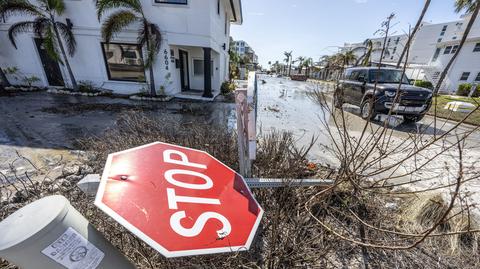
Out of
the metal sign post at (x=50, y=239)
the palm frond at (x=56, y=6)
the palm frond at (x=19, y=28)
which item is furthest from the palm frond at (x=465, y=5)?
the palm frond at (x=19, y=28)

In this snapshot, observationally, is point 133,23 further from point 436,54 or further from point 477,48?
point 436,54

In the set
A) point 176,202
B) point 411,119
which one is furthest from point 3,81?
point 411,119

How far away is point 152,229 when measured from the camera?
78 centimetres

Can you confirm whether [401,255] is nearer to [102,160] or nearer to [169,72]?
[102,160]

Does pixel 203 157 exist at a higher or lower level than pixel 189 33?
lower

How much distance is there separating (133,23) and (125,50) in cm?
137

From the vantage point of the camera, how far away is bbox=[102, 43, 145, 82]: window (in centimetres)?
899

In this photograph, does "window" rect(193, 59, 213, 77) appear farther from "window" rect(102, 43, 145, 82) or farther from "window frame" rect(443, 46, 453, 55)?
"window frame" rect(443, 46, 453, 55)

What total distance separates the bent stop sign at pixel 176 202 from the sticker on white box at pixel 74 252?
7.8 inches

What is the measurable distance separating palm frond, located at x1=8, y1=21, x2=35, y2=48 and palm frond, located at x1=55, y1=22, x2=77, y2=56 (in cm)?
91

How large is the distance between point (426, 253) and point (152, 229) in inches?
103

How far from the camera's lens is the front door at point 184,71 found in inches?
415

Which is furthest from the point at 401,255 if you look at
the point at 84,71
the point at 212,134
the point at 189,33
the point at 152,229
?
the point at 84,71

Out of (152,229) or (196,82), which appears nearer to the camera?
(152,229)
